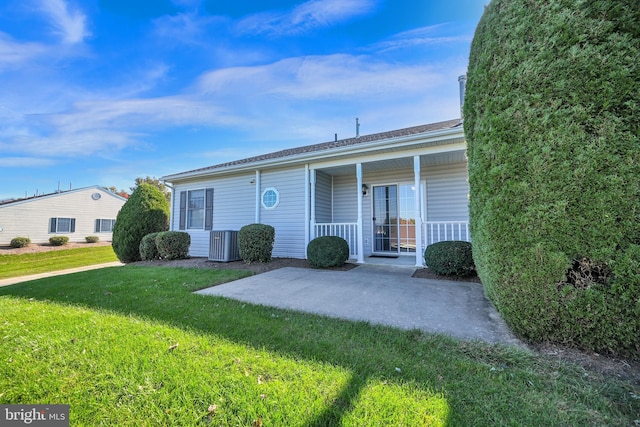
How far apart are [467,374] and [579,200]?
1.60m

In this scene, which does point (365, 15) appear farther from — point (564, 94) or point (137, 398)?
point (137, 398)

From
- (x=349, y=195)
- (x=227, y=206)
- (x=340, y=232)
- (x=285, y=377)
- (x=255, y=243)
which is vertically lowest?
(x=285, y=377)

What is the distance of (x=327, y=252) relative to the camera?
629 cm

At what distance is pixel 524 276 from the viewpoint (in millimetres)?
2240

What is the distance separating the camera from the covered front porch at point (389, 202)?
688 cm

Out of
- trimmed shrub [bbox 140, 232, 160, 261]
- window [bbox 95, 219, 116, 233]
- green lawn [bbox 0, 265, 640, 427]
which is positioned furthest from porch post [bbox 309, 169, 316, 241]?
window [bbox 95, 219, 116, 233]

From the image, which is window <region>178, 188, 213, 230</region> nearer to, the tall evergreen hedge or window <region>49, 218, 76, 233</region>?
the tall evergreen hedge

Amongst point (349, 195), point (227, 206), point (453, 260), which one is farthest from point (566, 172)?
point (227, 206)

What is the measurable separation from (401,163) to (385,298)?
4596mm

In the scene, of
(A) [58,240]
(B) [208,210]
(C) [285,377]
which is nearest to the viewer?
(C) [285,377]

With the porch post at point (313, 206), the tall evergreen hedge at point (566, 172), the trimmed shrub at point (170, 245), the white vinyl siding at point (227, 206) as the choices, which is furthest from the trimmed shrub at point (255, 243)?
the tall evergreen hedge at point (566, 172)

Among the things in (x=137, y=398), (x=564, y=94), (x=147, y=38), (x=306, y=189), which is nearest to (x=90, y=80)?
(x=147, y=38)

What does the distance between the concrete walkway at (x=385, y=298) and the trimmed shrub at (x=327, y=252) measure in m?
0.56

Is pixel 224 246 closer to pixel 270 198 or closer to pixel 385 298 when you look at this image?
pixel 270 198
